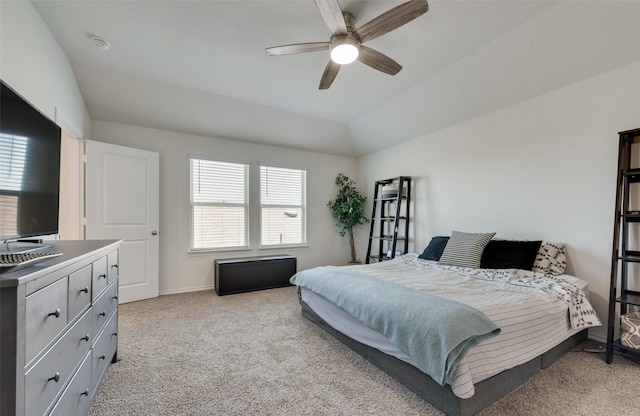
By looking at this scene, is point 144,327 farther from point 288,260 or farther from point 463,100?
point 463,100

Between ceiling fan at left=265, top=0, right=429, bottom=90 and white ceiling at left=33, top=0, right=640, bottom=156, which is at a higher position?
white ceiling at left=33, top=0, right=640, bottom=156

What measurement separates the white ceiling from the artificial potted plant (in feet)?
4.78

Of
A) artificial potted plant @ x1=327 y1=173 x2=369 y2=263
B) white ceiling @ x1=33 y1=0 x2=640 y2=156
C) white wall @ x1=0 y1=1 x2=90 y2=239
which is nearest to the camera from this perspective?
white wall @ x1=0 y1=1 x2=90 y2=239

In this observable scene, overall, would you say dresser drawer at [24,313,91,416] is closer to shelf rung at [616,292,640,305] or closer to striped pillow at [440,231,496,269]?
striped pillow at [440,231,496,269]

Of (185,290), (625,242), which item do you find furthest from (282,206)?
(625,242)

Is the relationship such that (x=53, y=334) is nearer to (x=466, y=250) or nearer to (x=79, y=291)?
(x=79, y=291)

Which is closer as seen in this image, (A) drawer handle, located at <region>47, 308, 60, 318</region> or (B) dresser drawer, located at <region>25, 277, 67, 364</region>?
(B) dresser drawer, located at <region>25, 277, 67, 364</region>

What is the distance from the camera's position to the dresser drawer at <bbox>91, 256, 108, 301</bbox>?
1.56 metres

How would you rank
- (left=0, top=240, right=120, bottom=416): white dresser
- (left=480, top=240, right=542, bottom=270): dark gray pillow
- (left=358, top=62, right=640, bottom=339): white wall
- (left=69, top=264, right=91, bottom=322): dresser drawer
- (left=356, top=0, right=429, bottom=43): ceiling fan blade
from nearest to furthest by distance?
(left=0, top=240, right=120, bottom=416): white dresser < (left=69, top=264, right=91, bottom=322): dresser drawer < (left=356, top=0, right=429, bottom=43): ceiling fan blade < (left=358, top=62, right=640, bottom=339): white wall < (left=480, top=240, right=542, bottom=270): dark gray pillow

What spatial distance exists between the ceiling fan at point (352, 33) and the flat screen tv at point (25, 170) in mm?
1541

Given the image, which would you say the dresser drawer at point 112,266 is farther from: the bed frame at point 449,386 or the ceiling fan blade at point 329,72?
the ceiling fan blade at point 329,72

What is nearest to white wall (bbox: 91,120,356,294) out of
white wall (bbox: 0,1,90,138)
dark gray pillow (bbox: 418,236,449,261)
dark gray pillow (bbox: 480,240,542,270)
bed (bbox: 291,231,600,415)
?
white wall (bbox: 0,1,90,138)

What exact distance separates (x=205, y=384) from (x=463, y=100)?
12.7ft

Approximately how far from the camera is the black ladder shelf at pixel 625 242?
215 centimetres
